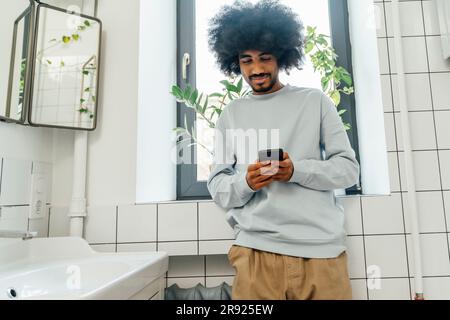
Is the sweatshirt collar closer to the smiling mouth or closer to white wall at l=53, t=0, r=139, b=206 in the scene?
the smiling mouth

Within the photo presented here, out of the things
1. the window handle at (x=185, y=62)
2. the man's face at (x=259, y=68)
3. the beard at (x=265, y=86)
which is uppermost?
the window handle at (x=185, y=62)

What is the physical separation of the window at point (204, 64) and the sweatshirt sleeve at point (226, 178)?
0.30 meters

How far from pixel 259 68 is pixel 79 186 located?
0.72m

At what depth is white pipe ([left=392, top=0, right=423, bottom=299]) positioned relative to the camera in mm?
950

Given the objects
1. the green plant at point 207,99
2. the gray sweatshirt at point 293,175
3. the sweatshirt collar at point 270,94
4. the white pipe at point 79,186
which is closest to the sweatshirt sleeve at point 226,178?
the gray sweatshirt at point 293,175

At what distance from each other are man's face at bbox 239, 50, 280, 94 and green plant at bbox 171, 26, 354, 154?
0.86ft

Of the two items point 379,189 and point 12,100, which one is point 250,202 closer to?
point 379,189

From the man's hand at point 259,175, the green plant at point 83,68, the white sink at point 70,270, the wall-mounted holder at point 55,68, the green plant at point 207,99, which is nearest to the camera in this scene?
the white sink at point 70,270

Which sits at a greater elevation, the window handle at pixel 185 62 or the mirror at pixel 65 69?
the window handle at pixel 185 62

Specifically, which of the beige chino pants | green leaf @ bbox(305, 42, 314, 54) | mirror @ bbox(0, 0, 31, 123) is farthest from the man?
mirror @ bbox(0, 0, 31, 123)

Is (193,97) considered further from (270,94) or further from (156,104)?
(270,94)

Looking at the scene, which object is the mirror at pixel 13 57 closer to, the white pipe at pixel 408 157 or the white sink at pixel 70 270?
the white sink at pixel 70 270

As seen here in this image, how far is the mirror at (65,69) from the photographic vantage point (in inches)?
38.8
